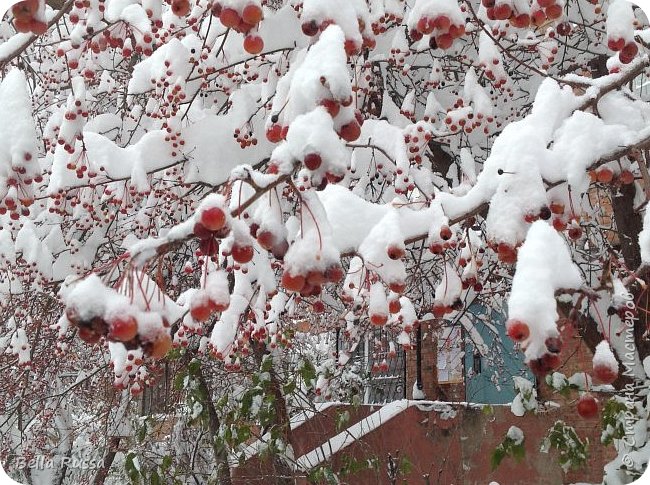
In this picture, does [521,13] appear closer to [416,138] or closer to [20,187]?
[416,138]

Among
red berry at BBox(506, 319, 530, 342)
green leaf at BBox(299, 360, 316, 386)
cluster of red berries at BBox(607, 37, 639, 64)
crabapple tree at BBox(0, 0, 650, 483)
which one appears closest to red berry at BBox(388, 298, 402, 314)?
crabapple tree at BBox(0, 0, 650, 483)

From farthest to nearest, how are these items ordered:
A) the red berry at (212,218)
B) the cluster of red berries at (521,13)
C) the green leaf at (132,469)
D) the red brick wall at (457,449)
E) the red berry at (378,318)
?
the red brick wall at (457,449) → the green leaf at (132,469) → the cluster of red berries at (521,13) → the red berry at (378,318) → the red berry at (212,218)

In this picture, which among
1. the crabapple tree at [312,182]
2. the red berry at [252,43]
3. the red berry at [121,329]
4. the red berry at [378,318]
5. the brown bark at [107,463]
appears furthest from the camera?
the brown bark at [107,463]

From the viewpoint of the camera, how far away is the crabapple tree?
1347 mm

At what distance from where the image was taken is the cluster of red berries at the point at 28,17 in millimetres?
1722

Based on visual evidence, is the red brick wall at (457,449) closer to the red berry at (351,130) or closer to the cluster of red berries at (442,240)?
the cluster of red berries at (442,240)

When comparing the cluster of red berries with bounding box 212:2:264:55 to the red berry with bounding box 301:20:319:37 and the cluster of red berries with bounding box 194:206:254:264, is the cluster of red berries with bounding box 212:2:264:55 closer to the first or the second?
the red berry with bounding box 301:20:319:37

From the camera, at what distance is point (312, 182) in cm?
135

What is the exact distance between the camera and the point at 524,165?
65.9 inches

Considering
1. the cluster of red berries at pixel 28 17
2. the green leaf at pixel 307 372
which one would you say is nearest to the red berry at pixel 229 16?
the cluster of red berries at pixel 28 17

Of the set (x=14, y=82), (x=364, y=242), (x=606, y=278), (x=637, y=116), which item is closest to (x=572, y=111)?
(x=637, y=116)

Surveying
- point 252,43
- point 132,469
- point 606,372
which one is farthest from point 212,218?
point 132,469

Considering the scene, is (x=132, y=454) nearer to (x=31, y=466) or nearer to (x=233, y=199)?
(x=233, y=199)

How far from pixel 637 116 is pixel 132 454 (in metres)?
4.16
